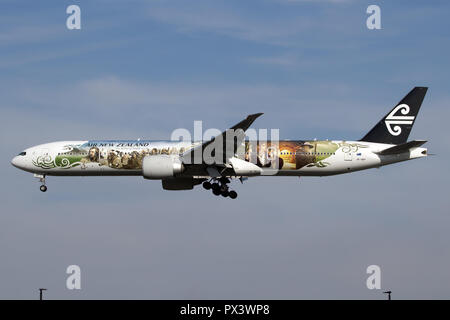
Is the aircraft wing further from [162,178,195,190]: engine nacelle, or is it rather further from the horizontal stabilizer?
the horizontal stabilizer

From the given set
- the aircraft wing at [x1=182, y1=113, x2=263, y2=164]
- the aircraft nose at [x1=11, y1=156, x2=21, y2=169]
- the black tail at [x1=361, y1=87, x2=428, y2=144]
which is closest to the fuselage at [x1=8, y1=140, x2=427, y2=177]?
the black tail at [x1=361, y1=87, x2=428, y2=144]

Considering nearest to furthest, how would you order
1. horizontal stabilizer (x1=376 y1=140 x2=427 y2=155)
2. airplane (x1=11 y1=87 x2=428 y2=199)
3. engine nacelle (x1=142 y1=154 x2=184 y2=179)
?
engine nacelle (x1=142 y1=154 x2=184 y2=179) → airplane (x1=11 y1=87 x2=428 y2=199) → horizontal stabilizer (x1=376 y1=140 x2=427 y2=155)

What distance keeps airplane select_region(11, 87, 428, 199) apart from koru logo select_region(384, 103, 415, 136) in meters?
0.17

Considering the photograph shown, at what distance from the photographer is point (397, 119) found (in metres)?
65.4

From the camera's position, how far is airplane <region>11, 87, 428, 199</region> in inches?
2343

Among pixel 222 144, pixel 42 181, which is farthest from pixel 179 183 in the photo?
pixel 42 181

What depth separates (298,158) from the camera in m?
61.3

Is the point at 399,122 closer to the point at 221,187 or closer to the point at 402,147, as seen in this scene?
the point at 402,147

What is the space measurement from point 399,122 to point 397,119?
28cm
